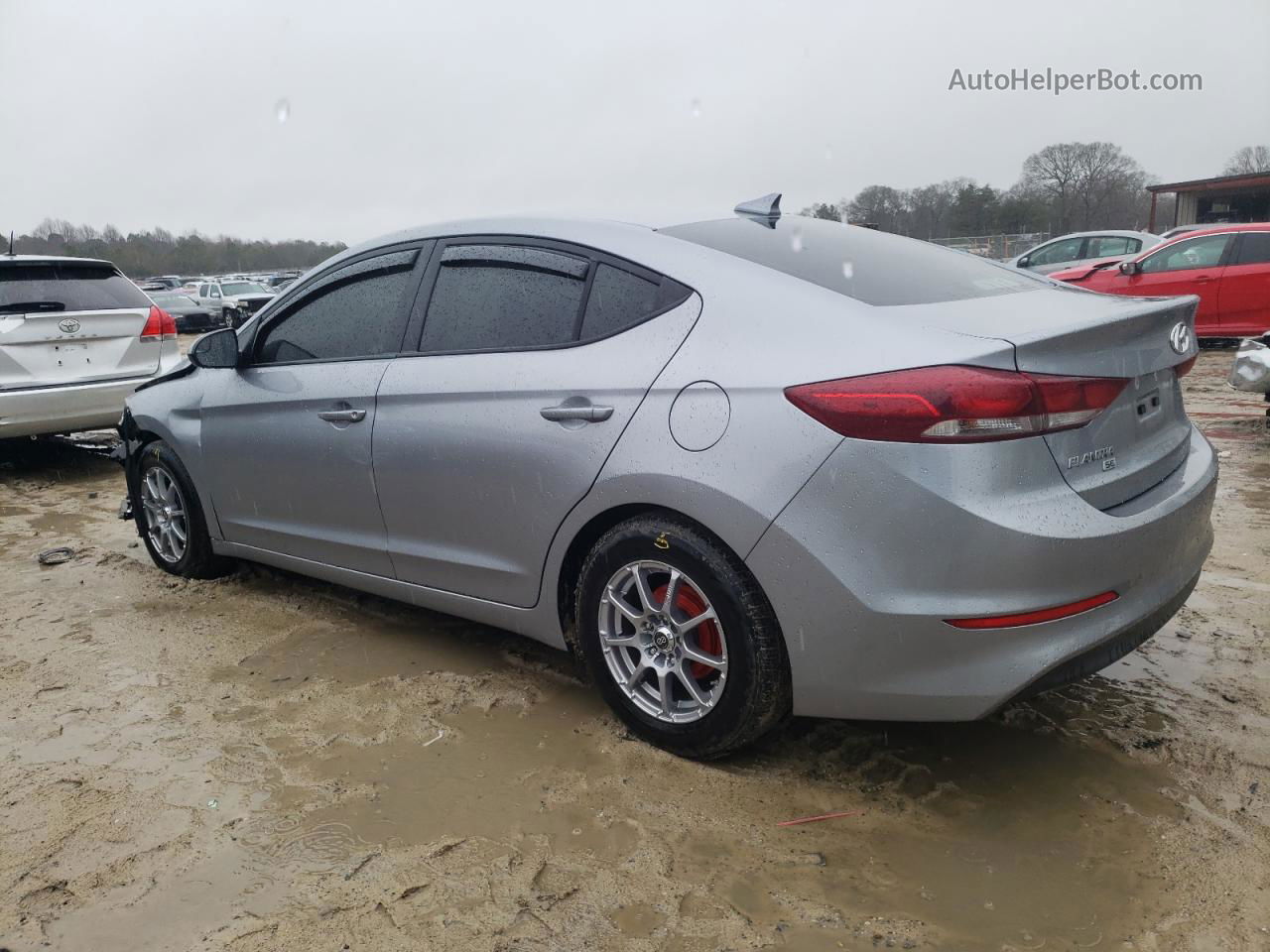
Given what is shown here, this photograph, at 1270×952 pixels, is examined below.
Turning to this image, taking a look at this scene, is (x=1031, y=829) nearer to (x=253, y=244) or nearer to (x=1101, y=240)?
(x=1101, y=240)

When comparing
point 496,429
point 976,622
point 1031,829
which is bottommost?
point 1031,829

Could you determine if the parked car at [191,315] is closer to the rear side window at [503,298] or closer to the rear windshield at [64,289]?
the rear windshield at [64,289]

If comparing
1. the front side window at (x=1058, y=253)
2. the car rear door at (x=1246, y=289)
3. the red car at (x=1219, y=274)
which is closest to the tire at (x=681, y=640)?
the red car at (x=1219, y=274)

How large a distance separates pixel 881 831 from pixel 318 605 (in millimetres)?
2755

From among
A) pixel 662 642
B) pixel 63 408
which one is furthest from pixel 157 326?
pixel 662 642

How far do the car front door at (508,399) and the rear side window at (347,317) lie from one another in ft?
0.49

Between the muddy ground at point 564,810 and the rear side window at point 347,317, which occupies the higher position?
the rear side window at point 347,317

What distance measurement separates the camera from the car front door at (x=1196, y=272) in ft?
39.1

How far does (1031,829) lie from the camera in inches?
101

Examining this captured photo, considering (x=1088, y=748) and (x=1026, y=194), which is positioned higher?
(x=1026, y=194)

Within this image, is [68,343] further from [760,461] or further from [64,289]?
[760,461]

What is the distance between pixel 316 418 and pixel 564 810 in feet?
6.07

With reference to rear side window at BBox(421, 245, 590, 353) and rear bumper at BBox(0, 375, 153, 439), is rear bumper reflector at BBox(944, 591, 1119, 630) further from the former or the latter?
rear bumper at BBox(0, 375, 153, 439)

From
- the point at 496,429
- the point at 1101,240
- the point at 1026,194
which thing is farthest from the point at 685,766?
the point at 1026,194
